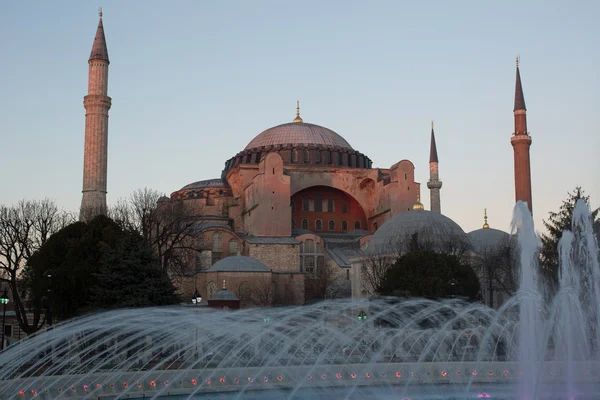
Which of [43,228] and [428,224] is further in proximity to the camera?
[428,224]

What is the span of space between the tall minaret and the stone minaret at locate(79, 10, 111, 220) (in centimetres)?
2490

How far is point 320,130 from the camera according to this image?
2413 inches

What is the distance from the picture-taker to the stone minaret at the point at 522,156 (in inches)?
1834

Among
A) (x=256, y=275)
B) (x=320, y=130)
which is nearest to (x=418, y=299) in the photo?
(x=256, y=275)

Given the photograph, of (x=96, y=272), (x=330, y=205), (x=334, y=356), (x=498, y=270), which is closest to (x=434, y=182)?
(x=330, y=205)

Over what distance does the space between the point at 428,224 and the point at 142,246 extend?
21105 mm

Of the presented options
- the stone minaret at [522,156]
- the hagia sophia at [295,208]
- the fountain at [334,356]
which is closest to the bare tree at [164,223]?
the hagia sophia at [295,208]

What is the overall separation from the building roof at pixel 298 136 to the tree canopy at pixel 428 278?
88.2 feet

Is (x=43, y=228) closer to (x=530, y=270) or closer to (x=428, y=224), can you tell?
(x=428, y=224)

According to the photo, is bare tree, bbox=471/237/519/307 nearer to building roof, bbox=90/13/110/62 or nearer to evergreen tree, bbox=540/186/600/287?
evergreen tree, bbox=540/186/600/287

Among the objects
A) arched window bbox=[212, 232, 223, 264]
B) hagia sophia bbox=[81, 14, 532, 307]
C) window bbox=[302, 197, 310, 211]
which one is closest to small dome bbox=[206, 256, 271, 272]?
hagia sophia bbox=[81, 14, 532, 307]

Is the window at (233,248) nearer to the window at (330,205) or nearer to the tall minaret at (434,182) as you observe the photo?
the window at (330,205)

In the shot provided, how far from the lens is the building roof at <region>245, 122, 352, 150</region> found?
194 ft

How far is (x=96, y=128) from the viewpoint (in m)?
45.3
